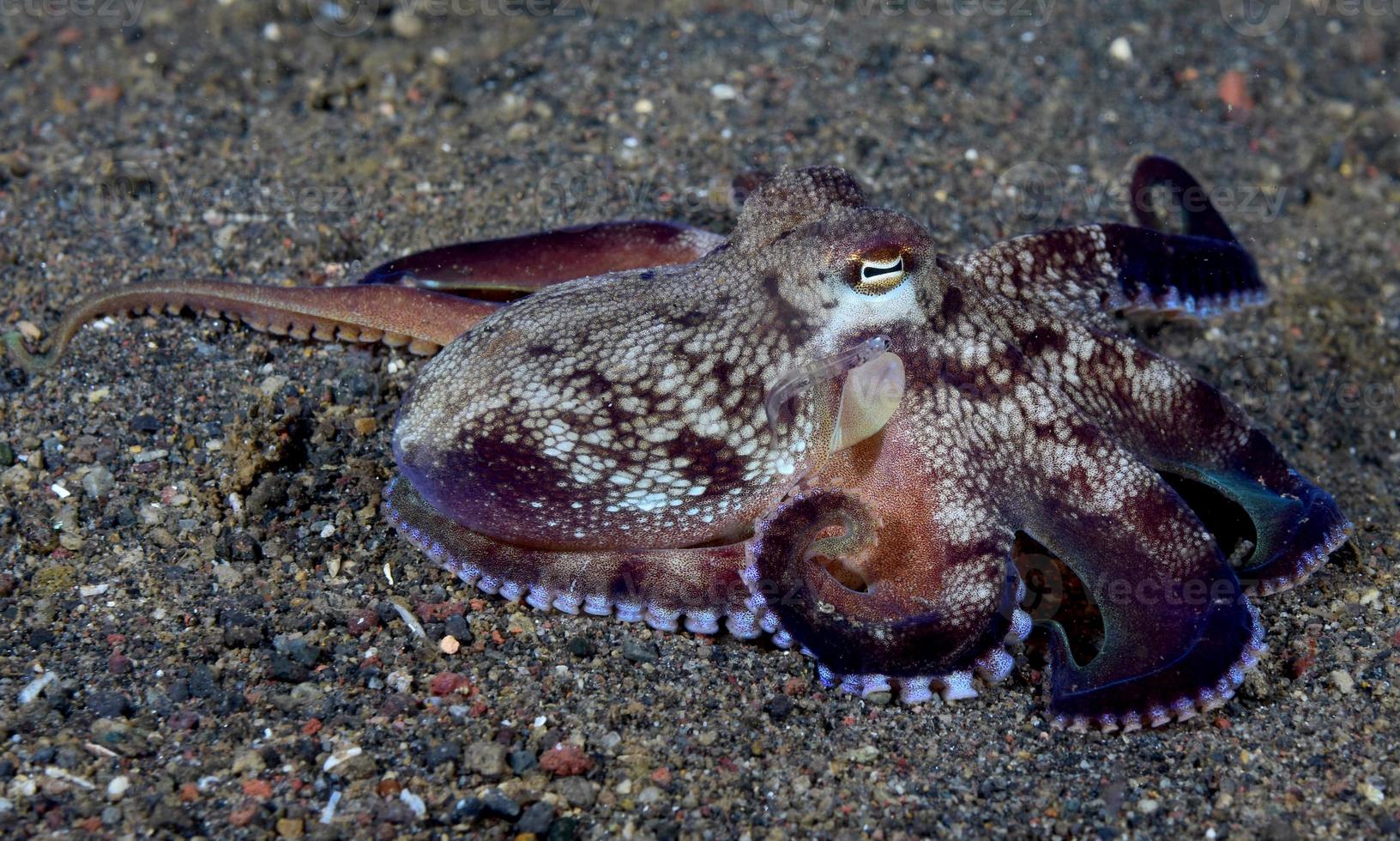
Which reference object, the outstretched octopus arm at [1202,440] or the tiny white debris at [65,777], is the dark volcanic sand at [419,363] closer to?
the tiny white debris at [65,777]

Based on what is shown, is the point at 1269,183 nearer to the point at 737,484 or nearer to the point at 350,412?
the point at 737,484

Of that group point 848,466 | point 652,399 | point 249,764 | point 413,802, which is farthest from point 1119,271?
point 249,764

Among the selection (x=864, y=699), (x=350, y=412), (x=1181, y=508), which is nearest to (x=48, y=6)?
(x=350, y=412)

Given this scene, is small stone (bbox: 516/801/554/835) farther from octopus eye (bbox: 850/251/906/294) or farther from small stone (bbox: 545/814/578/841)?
octopus eye (bbox: 850/251/906/294)

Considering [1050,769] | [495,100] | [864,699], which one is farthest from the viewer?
[495,100]

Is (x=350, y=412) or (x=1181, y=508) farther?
(x=350, y=412)

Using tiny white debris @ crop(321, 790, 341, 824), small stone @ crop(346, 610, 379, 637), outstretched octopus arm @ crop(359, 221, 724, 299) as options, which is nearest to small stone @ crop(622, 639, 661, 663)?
small stone @ crop(346, 610, 379, 637)

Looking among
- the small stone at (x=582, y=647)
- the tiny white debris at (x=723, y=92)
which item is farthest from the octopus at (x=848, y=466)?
the tiny white debris at (x=723, y=92)
